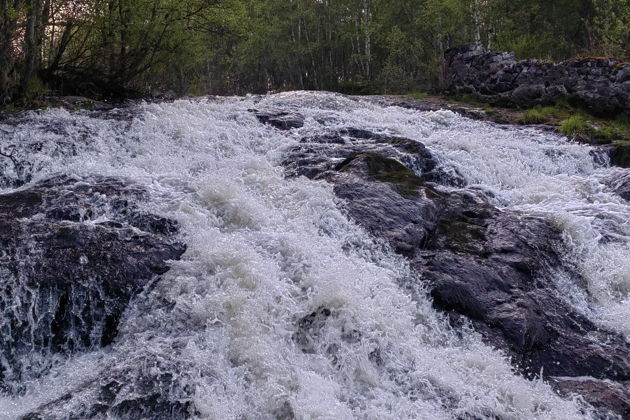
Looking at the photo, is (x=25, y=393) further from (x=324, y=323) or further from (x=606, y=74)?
(x=606, y=74)

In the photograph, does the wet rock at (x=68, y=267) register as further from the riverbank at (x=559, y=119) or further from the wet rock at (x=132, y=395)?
the riverbank at (x=559, y=119)

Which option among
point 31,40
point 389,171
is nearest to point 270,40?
point 31,40

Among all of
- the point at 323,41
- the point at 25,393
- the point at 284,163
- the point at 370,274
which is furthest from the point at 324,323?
the point at 323,41

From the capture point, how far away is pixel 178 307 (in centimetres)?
591

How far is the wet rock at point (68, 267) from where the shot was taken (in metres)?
5.49

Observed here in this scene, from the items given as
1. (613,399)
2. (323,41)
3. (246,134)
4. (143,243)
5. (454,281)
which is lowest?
(613,399)

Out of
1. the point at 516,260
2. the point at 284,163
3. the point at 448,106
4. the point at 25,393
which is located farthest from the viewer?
the point at 448,106

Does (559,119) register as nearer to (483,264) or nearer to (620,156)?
(620,156)

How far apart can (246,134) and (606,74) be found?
12.0 meters

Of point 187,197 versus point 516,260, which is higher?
point 187,197

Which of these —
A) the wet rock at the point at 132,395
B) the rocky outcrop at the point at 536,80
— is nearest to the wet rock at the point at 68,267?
the wet rock at the point at 132,395

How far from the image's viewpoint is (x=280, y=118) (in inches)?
518

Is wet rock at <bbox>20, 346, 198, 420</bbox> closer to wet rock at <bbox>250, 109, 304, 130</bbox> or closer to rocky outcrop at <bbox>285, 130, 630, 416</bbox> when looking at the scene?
rocky outcrop at <bbox>285, 130, 630, 416</bbox>

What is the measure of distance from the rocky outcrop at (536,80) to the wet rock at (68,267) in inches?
584
